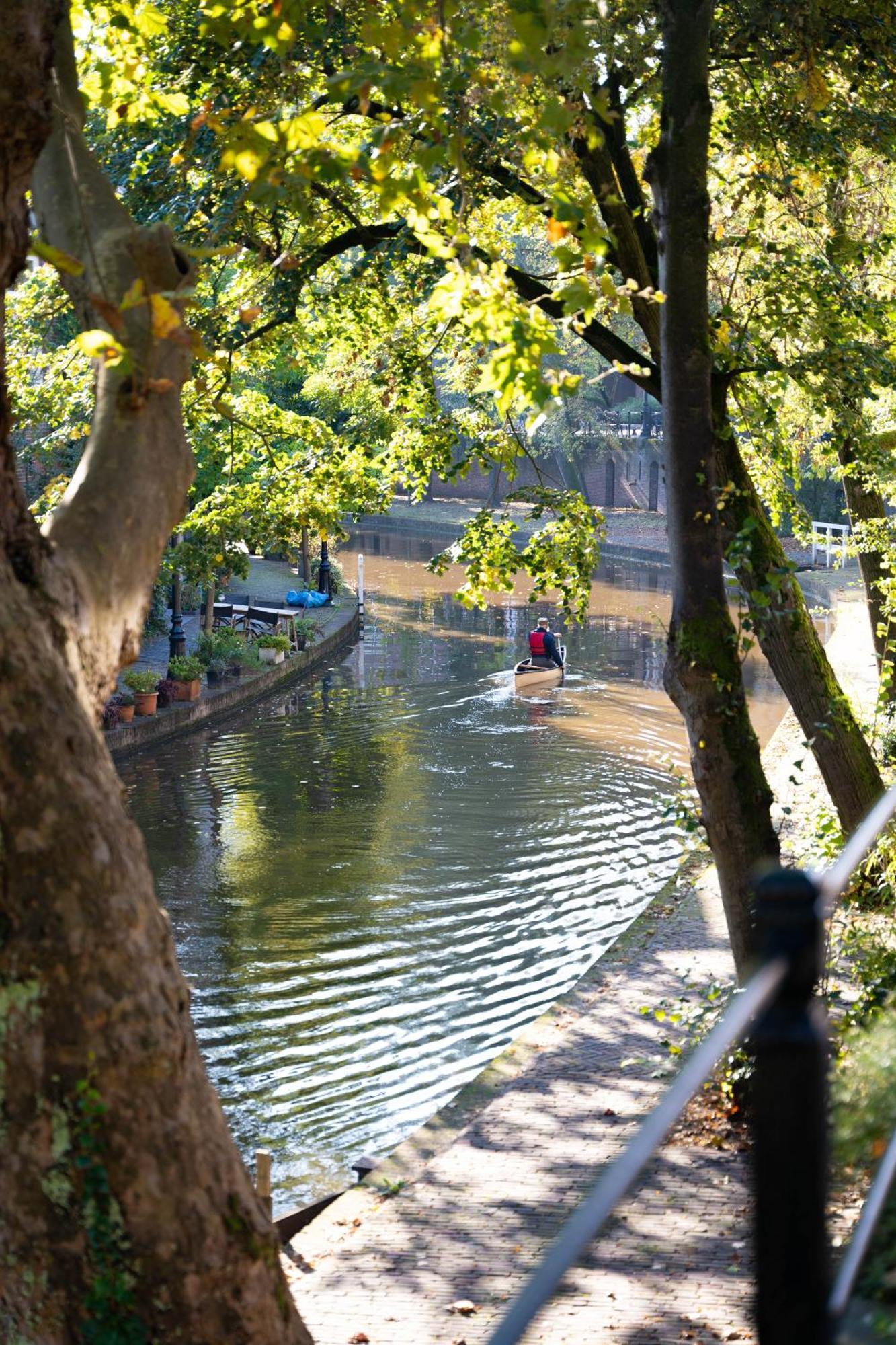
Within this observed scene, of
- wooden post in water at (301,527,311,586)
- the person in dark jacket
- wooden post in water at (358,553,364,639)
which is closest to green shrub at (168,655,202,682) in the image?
the person in dark jacket

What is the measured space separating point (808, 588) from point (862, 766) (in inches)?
1275

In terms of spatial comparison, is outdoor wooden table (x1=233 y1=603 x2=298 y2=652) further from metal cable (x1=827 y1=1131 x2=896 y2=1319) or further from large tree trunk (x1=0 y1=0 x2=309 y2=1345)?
metal cable (x1=827 y1=1131 x2=896 y2=1319)

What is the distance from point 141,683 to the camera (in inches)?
1001

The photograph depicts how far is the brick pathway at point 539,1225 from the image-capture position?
7215 millimetres

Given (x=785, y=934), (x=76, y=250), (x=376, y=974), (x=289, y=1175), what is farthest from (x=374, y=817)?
(x=785, y=934)

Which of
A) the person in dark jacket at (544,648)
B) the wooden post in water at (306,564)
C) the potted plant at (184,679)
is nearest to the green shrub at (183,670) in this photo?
the potted plant at (184,679)

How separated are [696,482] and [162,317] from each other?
15.9ft

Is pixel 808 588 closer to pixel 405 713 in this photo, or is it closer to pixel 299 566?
pixel 299 566

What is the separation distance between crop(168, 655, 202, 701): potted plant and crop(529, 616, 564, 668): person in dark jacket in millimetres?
6859

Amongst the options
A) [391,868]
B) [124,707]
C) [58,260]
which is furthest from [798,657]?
[124,707]

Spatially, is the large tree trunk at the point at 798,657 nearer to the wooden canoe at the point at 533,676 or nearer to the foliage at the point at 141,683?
Result: the foliage at the point at 141,683

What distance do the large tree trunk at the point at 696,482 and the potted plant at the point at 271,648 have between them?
2230 cm

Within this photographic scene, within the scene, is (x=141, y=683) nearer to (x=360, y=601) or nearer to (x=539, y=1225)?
(x=360, y=601)

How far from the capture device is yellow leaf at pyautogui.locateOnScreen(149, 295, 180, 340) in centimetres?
435
